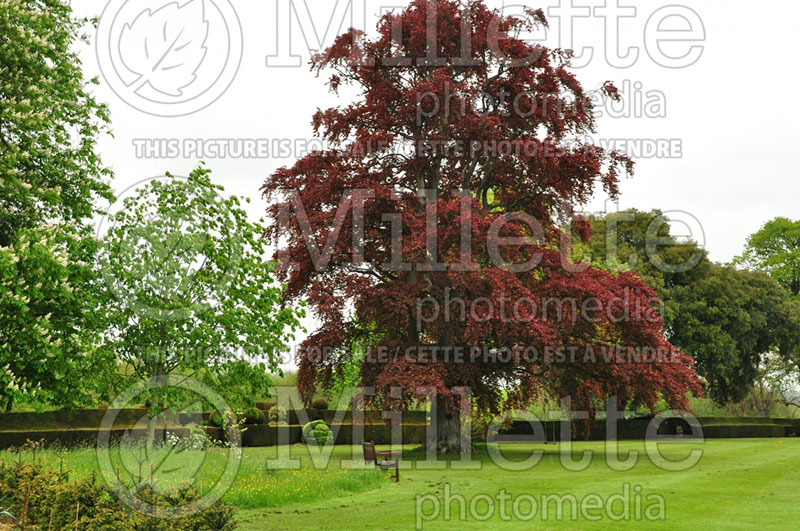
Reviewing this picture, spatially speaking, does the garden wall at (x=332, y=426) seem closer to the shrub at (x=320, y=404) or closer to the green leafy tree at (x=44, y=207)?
the shrub at (x=320, y=404)

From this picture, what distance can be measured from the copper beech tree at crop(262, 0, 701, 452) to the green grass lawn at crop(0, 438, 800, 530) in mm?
3068

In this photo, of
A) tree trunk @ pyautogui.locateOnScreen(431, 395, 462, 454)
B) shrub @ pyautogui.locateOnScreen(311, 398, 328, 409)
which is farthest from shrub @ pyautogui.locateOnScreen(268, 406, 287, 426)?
tree trunk @ pyautogui.locateOnScreen(431, 395, 462, 454)

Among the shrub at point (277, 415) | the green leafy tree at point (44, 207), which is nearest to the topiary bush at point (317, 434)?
the shrub at point (277, 415)

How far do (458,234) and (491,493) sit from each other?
30.0 ft

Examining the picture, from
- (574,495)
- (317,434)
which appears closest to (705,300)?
(317,434)

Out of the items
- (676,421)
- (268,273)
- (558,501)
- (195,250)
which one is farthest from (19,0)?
(676,421)

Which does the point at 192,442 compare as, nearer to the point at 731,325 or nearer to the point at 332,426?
the point at 332,426

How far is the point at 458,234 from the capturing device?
23484mm

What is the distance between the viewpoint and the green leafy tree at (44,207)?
16.8m

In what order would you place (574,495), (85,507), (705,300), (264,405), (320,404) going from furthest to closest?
(705,300)
(320,404)
(264,405)
(574,495)
(85,507)

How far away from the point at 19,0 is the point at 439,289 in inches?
539

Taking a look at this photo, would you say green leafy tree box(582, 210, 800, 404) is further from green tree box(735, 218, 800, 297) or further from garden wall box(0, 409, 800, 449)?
green tree box(735, 218, 800, 297)

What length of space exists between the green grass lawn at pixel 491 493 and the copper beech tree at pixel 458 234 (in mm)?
3068

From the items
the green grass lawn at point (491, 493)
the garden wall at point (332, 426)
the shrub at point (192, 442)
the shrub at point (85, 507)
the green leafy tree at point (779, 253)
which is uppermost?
the green leafy tree at point (779, 253)
